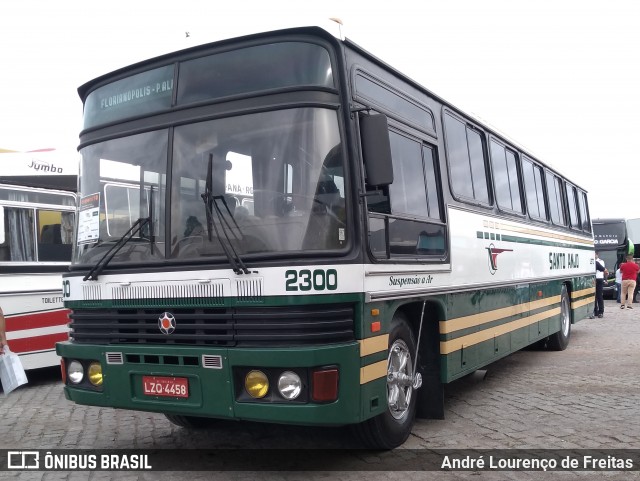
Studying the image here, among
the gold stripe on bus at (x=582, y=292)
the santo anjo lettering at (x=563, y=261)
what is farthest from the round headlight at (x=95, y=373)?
the gold stripe on bus at (x=582, y=292)

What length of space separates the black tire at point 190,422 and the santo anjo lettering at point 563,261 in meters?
6.34

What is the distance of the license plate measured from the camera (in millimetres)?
5023

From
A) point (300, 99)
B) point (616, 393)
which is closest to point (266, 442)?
point (300, 99)

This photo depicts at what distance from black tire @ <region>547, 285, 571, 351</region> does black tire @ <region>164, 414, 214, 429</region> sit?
7.10 metres

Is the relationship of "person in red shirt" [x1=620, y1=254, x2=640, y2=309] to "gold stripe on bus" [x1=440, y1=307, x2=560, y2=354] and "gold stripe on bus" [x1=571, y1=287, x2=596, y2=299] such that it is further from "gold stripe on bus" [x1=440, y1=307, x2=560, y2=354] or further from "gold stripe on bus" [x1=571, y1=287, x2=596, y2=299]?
"gold stripe on bus" [x1=440, y1=307, x2=560, y2=354]

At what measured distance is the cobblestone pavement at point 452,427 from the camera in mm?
5297

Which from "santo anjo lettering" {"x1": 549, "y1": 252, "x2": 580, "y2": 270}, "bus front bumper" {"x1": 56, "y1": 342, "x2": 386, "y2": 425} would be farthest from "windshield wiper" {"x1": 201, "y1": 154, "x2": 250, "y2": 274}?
"santo anjo lettering" {"x1": 549, "y1": 252, "x2": 580, "y2": 270}

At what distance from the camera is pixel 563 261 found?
39.2ft

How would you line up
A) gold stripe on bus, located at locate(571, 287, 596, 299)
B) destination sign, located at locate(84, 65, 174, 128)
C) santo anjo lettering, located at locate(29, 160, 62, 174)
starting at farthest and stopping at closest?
gold stripe on bus, located at locate(571, 287, 596, 299) → santo anjo lettering, located at locate(29, 160, 62, 174) → destination sign, located at locate(84, 65, 174, 128)

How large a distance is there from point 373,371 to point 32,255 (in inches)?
238

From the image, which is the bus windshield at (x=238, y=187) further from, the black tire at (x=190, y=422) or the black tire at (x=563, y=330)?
the black tire at (x=563, y=330)

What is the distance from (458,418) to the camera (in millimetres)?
6895

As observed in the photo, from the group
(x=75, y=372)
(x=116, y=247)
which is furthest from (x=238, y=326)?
(x=75, y=372)

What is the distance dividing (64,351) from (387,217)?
2817mm
